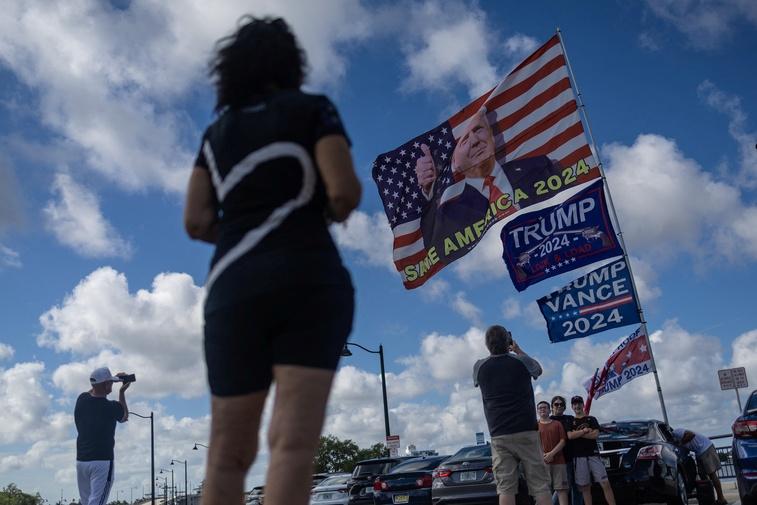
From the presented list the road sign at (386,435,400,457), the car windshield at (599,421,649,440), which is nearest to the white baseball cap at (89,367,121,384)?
the car windshield at (599,421,649,440)

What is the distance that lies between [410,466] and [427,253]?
4.91m

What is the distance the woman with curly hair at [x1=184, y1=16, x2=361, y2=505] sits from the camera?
81.2 inches

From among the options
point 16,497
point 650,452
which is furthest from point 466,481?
point 16,497

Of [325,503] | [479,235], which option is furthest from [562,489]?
[325,503]

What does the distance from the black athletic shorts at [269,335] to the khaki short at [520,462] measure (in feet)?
16.9

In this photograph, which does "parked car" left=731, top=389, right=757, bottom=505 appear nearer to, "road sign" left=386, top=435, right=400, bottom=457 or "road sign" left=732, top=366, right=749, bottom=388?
"road sign" left=732, top=366, right=749, bottom=388

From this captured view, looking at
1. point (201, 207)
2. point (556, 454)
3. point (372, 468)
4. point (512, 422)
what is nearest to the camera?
point (201, 207)

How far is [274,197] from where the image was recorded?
2.20 metres

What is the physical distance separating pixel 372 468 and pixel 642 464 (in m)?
7.84

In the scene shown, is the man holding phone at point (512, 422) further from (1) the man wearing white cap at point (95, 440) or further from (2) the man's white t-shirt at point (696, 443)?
(2) the man's white t-shirt at point (696, 443)

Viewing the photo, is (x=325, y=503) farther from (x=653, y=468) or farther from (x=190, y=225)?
(x=190, y=225)

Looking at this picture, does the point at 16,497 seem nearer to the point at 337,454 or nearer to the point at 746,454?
the point at 337,454

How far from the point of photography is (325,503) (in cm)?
1802

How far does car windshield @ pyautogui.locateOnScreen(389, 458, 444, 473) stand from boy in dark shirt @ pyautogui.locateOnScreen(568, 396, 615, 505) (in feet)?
16.5
